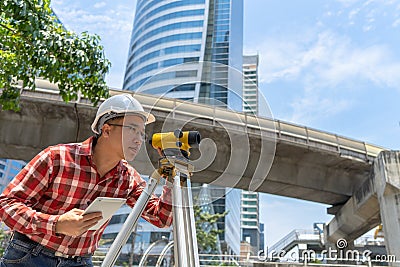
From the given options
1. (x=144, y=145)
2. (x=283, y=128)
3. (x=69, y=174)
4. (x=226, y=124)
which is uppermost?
(x=283, y=128)

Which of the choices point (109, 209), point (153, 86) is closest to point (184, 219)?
point (109, 209)

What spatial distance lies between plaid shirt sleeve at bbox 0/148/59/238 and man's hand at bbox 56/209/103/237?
0.09m

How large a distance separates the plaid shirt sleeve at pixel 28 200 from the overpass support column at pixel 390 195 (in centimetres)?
1042

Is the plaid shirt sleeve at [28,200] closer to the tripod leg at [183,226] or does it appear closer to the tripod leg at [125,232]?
the tripod leg at [125,232]

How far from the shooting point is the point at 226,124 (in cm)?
234

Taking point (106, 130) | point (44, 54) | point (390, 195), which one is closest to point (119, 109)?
point (106, 130)

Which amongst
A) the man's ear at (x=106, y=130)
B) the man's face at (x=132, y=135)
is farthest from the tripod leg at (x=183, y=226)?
the man's ear at (x=106, y=130)

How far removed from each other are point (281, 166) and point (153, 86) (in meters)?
9.33

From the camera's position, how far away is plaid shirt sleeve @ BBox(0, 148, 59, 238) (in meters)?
1.41

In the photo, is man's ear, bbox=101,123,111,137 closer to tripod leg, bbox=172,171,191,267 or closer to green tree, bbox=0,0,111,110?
tripod leg, bbox=172,171,191,267

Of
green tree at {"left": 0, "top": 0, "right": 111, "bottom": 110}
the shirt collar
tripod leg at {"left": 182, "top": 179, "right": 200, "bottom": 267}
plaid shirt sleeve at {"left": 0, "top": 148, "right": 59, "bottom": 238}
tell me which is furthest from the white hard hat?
green tree at {"left": 0, "top": 0, "right": 111, "bottom": 110}

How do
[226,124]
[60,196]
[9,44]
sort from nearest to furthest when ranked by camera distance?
[60,196], [226,124], [9,44]

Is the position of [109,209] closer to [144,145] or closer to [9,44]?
[144,145]

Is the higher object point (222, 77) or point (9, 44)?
point (9, 44)
